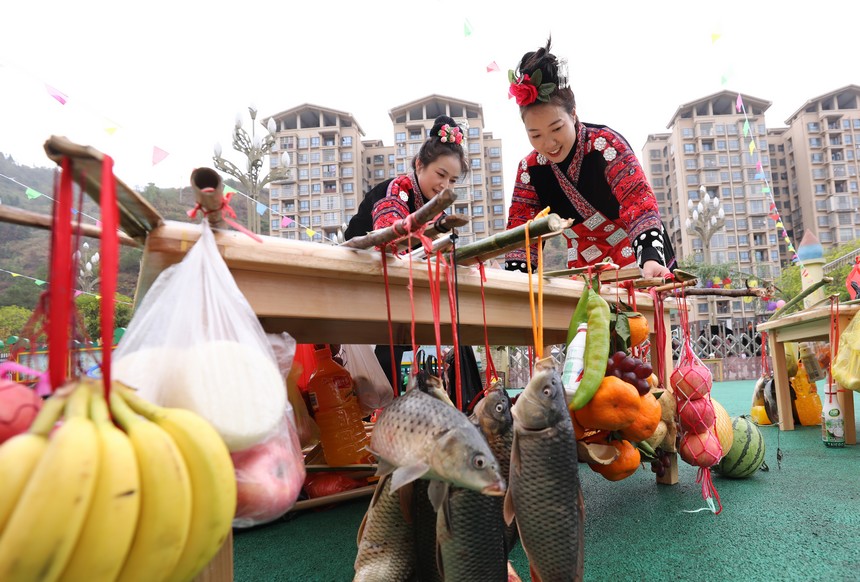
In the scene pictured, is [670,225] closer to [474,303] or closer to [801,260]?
[801,260]

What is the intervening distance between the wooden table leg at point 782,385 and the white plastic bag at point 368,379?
9.53ft

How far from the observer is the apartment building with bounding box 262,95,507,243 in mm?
39219

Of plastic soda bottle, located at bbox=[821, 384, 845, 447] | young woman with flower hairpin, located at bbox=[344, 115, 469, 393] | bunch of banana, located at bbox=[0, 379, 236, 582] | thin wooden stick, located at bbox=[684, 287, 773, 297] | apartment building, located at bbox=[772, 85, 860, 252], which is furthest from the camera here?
apartment building, located at bbox=[772, 85, 860, 252]

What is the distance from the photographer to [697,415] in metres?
1.65

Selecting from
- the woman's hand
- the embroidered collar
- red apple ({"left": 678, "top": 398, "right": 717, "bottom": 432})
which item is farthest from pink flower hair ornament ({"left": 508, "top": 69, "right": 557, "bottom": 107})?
red apple ({"left": 678, "top": 398, "right": 717, "bottom": 432})

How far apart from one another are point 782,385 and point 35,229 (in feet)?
13.2

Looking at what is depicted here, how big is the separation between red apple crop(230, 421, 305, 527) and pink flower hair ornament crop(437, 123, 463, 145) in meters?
1.78

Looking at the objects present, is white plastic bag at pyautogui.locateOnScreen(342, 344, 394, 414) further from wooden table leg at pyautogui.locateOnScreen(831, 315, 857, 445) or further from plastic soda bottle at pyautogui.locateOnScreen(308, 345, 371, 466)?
wooden table leg at pyautogui.locateOnScreen(831, 315, 857, 445)

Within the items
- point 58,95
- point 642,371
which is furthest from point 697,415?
point 58,95

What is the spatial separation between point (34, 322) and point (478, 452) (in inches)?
21.3

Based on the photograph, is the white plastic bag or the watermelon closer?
the white plastic bag

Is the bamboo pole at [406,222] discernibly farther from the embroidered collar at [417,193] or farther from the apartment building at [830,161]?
the apartment building at [830,161]

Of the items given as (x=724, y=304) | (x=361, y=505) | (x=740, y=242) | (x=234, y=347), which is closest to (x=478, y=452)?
(x=234, y=347)

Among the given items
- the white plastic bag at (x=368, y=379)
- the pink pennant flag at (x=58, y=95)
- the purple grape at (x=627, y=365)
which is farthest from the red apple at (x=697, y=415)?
the pink pennant flag at (x=58, y=95)
